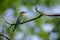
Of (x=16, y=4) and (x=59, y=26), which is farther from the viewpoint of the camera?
(x=16, y=4)

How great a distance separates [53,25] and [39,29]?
16.3 inches

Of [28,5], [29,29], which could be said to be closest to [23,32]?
[29,29]

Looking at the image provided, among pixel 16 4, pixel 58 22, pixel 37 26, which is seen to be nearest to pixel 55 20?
pixel 58 22

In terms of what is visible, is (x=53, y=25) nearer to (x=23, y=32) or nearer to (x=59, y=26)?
(x=59, y=26)

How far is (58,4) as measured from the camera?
6438 mm

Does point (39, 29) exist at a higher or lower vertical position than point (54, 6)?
lower

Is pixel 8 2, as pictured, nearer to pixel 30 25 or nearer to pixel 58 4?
pixel 30 25

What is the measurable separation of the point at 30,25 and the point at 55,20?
672 millimetres

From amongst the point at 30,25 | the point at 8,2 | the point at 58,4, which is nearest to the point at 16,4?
the point at 8,2

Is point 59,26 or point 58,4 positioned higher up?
point 58,4

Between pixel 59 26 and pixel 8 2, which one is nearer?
pixel 59 26

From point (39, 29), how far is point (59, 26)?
23.1 inches

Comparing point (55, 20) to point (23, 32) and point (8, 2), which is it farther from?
point (8, 2)

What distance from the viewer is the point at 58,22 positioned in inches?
249
